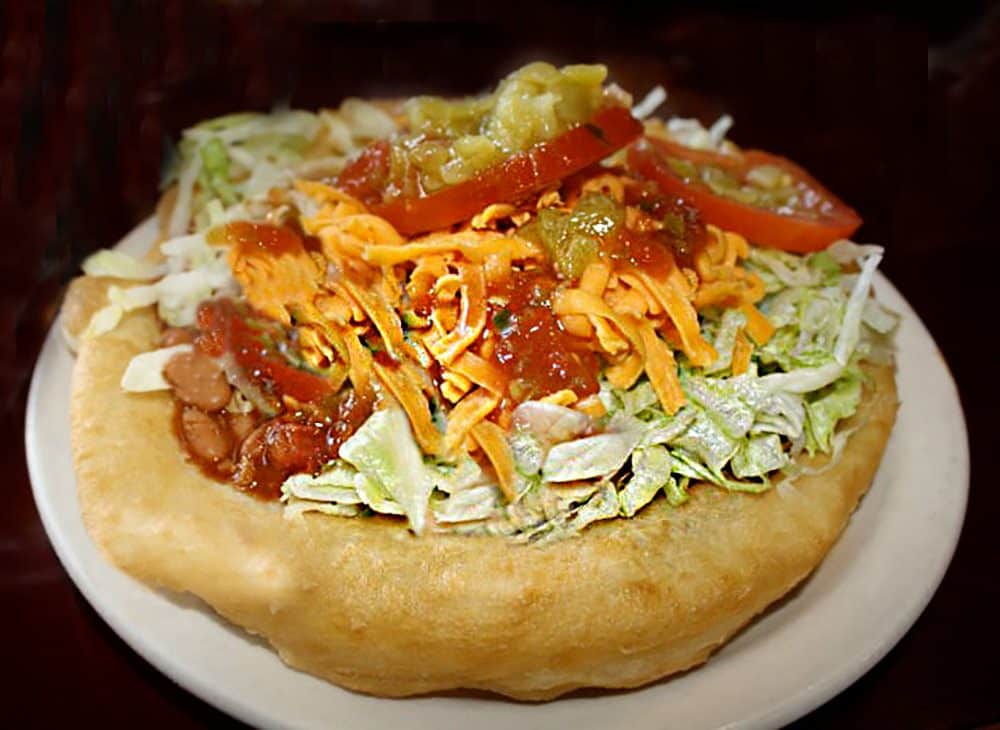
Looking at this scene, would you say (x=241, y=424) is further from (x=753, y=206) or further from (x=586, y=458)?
(x=753, y=206)

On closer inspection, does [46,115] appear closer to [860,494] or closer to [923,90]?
[860,494]

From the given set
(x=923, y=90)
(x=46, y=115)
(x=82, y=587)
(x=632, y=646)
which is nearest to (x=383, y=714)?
(x=632, y=646)

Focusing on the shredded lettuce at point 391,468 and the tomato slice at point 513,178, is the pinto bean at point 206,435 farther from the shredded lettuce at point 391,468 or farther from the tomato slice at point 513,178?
the tomato slice at point 513,178

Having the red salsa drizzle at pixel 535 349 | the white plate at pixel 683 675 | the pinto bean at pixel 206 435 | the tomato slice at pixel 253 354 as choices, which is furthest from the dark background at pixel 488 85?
the red salsa drizzle at pixel 535 349

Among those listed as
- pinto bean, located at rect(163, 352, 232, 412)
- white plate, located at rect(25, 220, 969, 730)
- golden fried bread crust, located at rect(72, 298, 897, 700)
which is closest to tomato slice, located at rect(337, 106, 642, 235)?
pinto bean, located at rect(163, 352, 232, 412)

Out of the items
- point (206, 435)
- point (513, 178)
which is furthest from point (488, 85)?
point (206, 435)
